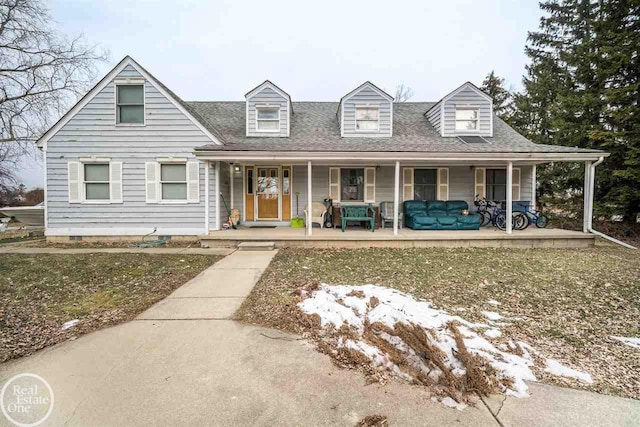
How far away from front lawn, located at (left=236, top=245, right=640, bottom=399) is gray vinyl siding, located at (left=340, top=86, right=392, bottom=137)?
5.03 m

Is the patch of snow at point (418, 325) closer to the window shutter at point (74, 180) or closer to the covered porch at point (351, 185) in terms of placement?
the covered porch at point (351, 185)

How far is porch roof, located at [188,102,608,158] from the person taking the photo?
27.7 ft

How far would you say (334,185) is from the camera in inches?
418

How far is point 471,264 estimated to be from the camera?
646 cm

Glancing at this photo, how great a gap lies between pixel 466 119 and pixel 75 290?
41.1 ft

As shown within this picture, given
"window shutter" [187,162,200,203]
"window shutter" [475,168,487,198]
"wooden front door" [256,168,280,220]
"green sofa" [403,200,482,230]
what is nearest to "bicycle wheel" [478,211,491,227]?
"green sofa" [403,200,482,230]

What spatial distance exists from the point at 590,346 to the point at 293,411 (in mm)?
3089

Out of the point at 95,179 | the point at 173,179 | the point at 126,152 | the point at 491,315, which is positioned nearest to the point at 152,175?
the point at 173,179

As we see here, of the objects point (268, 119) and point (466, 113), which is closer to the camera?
point (268, 119)

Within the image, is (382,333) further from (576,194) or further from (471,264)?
(576,194)

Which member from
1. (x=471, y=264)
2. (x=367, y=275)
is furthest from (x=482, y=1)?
(x=367, y=275)

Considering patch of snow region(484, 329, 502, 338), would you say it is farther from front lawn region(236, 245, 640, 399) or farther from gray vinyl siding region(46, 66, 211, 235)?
gray vinyl siding region(46, 66, 211, 235)

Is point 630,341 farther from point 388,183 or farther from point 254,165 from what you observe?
point 254,165

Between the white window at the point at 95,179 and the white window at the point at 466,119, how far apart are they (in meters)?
12.4
